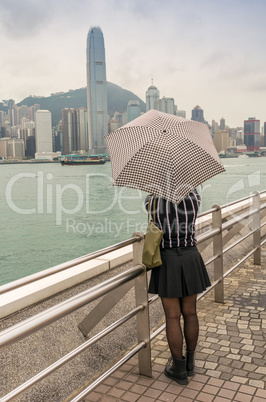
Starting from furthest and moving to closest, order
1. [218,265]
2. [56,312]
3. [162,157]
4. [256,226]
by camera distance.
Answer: [256,226] → [218,265] → [162,157] → [56,312]

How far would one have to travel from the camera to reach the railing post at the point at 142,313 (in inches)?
113

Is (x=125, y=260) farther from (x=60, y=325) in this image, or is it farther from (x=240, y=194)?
(x=240, y=194)

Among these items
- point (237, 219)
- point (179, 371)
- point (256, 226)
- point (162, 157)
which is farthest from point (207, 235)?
point (256, 226)

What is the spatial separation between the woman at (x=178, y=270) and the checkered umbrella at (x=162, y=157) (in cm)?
18

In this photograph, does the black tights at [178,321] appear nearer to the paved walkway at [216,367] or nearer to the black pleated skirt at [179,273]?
the black pleated skirt at [179,273]

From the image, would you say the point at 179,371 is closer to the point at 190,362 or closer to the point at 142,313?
the point at 190,362

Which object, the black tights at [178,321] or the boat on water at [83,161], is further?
the boat on water at [83,161]

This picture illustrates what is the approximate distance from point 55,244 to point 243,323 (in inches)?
911

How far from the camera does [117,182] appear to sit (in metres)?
2.60

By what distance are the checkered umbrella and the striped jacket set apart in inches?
6.6

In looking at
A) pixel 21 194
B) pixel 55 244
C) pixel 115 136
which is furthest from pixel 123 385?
pixel 21 194

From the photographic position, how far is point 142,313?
293cm

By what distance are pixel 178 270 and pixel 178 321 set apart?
370 millimetres

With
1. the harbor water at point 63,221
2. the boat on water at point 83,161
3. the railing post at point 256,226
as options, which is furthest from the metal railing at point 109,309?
the boat on water at point 83,161
